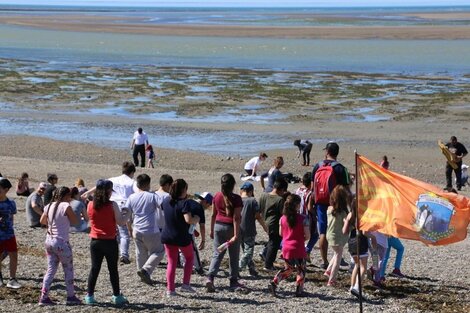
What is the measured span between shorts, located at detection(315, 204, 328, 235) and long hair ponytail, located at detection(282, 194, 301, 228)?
1.01 m

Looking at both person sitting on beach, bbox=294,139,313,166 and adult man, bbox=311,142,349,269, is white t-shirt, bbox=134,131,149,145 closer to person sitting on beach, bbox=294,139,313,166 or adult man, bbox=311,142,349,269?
person sitting on beach, bbox=294,139,313,166

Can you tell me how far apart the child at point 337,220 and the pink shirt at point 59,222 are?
3.17 meters

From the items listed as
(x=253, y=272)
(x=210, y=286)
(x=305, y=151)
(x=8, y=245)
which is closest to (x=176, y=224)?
(x=210, y=286)

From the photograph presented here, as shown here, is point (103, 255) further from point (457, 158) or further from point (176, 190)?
point (457, 158)

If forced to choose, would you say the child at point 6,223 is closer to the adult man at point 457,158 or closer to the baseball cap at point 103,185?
the baseball cap at point 103,185

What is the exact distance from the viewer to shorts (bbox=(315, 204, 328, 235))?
12.2 m

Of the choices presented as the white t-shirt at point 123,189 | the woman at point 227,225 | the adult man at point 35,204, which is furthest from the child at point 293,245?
the adult man at point 35,204

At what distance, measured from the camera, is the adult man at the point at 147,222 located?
446 inches

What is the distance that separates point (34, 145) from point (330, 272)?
2167 cm

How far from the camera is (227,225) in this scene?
37.1 ft

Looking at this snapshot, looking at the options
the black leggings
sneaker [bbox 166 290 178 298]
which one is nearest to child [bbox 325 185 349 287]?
sneaker [bbox 166 290 178 298]

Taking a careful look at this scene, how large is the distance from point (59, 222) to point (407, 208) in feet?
12.4

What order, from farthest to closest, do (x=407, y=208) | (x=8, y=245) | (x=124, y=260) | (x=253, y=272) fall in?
(x=124, y=260) < (x=253, y=272) < (x=8, y=245) < (x=407, y=208)

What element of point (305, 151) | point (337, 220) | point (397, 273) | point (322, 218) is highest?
point (337, 220)
